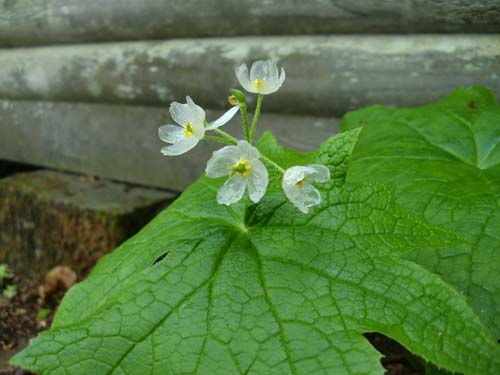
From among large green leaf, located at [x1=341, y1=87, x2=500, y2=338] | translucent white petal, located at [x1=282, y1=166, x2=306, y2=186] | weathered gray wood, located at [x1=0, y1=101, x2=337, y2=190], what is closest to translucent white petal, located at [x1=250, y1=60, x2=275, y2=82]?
translucent white petal, located at [x1=282, y1=166, x2=306, y2=186]

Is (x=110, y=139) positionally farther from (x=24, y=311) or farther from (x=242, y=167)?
(x=242, y=167)

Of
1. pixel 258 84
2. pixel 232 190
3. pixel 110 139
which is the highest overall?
pixel 258 84

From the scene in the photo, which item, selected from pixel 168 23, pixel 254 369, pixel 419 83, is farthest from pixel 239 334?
pixel 168 23

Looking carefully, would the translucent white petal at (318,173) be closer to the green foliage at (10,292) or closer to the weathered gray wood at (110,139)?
the weathered gray wood at (110,139)

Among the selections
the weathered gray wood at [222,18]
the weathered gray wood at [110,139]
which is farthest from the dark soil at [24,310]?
the weathered gray wood at [222,18]

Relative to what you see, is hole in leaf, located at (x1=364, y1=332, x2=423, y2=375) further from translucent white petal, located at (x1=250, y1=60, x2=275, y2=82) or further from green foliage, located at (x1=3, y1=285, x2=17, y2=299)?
green foliage, located at (x1=3, y1=285, x2=17, y2=299)

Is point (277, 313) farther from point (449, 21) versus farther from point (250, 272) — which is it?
point (449, 21)

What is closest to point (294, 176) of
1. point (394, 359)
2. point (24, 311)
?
point (394, 359)
